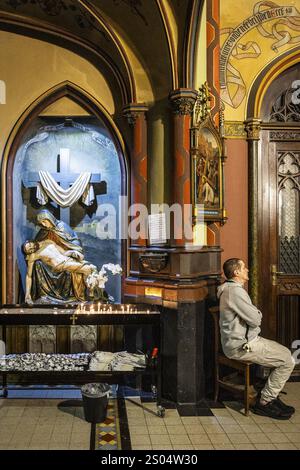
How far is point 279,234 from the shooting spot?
6.62m

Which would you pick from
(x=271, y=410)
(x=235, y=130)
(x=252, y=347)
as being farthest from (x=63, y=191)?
(x=271, y=410)

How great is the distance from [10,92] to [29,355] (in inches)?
124

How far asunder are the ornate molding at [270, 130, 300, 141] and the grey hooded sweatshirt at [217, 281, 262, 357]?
2.37m

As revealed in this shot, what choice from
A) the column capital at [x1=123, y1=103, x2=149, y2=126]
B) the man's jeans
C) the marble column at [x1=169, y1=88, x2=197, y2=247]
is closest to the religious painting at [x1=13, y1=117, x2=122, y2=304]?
the column capital at [x1=123, y1=103, x2=149, y2=126]

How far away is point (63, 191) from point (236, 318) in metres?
2.71

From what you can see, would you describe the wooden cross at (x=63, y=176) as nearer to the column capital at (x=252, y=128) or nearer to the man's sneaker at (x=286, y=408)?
the column capital at (x=252, y=128)

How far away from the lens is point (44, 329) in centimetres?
617

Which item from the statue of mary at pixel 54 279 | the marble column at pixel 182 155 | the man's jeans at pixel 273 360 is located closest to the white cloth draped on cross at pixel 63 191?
the statue of mary at pixel 54 279

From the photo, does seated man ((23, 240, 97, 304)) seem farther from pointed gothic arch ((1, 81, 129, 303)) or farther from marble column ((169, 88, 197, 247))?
marble column ((169, 88, 197, 247))

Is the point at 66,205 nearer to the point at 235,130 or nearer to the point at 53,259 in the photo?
the point at 53,259

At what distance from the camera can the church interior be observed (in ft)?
17.4

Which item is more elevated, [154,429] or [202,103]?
[202,103]
